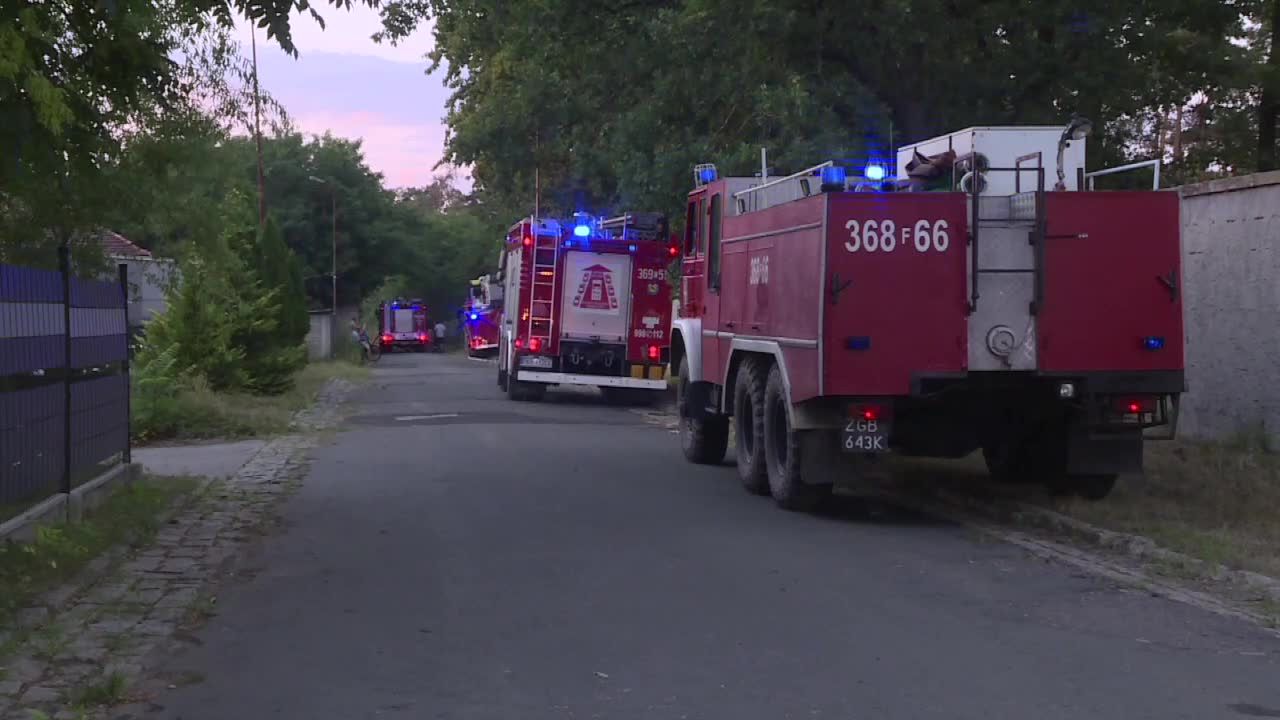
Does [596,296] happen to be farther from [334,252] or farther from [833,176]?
[334,252]

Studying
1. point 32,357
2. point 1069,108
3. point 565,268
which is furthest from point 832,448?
point 565,268

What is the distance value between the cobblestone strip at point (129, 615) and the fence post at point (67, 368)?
85 cm

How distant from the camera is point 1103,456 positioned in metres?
11.8

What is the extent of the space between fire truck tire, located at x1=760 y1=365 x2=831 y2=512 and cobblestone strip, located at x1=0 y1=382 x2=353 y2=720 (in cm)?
437

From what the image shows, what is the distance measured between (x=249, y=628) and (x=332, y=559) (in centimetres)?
229

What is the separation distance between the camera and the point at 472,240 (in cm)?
9669

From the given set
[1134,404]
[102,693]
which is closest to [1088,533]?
[1134,404]

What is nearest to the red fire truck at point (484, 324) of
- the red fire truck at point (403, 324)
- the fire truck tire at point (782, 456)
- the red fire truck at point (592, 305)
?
the red fire truck at point (403, 324)

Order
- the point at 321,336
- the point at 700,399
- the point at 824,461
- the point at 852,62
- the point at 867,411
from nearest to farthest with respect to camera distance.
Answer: the point at 867,411, the point at 824,461, the point at 700,399, the point at 852,62, the point at 321,336

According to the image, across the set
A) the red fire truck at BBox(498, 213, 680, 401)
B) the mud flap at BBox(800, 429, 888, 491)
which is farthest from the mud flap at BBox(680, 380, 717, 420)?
the red fire truck at BBox(498, 213, 680, 401)

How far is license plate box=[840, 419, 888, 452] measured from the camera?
459 inches

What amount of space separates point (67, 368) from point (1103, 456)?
806 centimetres

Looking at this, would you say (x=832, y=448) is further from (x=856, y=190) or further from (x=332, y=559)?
(x=332, y=559)

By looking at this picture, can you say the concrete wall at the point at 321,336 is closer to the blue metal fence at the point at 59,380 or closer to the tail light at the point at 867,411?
the blue metal fence at the point at 59,380
